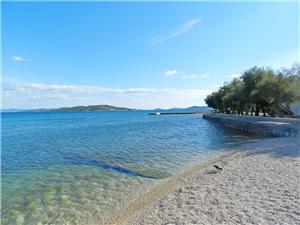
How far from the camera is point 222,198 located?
6059mm

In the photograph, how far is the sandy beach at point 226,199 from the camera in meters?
4.95

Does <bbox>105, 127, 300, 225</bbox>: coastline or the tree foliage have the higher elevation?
the tree foliage

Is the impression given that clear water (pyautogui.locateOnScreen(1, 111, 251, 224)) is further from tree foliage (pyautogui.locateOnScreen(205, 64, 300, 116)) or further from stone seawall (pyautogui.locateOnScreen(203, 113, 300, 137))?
tree foliage (pyautogui.locateOnScreen(205, 64, 300, 116))

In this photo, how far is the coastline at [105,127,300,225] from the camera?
4977 mm

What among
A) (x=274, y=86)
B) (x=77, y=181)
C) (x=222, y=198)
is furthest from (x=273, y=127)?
(x=77, y=181)

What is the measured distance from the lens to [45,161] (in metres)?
13.9

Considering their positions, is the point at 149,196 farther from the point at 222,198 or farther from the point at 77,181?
the point at 77,181

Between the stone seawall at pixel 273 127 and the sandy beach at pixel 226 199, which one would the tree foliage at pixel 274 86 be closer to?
the stone seawall at pixel 273 127

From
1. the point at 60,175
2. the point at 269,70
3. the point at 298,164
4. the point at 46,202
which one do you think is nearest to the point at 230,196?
the point at 298,164

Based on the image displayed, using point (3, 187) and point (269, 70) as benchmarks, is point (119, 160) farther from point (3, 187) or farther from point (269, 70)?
point (269, 70)

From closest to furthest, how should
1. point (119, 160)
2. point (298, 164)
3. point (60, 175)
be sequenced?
point (298, 164), point (60, 175), point (119, 160)

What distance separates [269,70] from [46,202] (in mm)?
32444

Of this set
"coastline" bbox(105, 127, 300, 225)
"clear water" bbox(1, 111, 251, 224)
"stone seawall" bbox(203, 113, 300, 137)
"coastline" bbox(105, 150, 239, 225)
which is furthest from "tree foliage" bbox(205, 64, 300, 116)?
"coastline" bbox(105, 150, 239, 225)

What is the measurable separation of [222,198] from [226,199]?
0.42 ft
